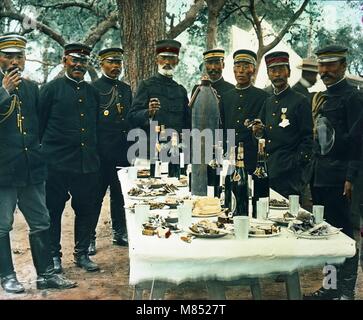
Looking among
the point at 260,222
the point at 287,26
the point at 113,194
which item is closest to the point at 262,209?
the point at 260,222

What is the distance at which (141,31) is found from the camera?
4742 mm

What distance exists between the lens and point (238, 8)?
16.1 feet

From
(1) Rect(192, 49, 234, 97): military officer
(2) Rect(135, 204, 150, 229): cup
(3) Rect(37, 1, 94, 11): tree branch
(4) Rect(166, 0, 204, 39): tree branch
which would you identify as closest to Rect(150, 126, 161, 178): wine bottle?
(1) Rect(192, 49, 234, 97): military officer

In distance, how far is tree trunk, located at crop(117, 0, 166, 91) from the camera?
472 cm

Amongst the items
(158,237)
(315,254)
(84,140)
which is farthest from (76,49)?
(315,254)

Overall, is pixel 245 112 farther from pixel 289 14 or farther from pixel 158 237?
pixel 158 237

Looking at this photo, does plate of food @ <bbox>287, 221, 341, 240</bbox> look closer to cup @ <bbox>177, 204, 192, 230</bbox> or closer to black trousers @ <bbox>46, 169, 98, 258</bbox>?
cup @ <bbox>177, 204, 192, 230</bbox>

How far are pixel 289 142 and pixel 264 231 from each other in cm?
150

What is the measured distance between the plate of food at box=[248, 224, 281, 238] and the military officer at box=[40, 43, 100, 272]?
1.85 metres

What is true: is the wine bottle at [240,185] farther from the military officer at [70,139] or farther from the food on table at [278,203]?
the military officer at [70,139]

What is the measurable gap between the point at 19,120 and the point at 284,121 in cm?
173

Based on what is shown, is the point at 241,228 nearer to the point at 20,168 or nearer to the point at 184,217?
the point at 184,217

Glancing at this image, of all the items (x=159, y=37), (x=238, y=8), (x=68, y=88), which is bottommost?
(x=68, y=88)

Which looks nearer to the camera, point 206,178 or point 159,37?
point 206,178
